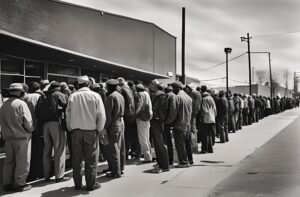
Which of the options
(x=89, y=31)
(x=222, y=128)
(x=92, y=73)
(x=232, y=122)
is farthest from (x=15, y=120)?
(x=89, y=31)

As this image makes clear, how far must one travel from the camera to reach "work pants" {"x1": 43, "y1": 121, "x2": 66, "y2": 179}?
7691mm

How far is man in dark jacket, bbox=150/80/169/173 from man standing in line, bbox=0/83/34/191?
2790 mm

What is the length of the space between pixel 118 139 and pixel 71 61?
27.7 feet

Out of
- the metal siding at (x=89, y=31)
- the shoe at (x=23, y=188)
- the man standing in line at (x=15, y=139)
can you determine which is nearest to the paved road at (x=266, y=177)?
the shoe at (x=23, y=188)

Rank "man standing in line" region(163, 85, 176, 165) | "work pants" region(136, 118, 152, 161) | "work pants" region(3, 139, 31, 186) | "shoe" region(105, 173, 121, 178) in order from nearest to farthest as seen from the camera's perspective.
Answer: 1. "work pants" region(3, 139, 31, 186)
2. "shoe" region(105, 173, 121, 178)
3. "man standing in line" region(163, 85, 176, 165)
4. "work pants" region(136, 118, 152, 161)

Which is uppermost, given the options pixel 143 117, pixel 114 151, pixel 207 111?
pixel 207 111

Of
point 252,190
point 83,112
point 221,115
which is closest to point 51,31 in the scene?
point 221,115

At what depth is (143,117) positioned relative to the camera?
9.70 metres

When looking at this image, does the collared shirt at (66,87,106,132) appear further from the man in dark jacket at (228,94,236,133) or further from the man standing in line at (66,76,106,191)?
the man in dark jacket at (228,94,236,133)

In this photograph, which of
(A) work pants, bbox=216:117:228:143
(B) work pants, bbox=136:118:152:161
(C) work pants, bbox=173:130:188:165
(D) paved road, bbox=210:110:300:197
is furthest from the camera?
(A) work pants, bbox=216:117:228:143

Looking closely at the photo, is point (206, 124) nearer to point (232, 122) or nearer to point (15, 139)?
point (15, 139)

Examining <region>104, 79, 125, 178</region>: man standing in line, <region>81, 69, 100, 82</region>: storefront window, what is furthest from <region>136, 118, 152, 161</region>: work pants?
<region>81, 69, 100, 82</region>: storefront window

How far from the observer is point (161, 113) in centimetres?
891

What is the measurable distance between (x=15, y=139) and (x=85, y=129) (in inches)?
50.7
